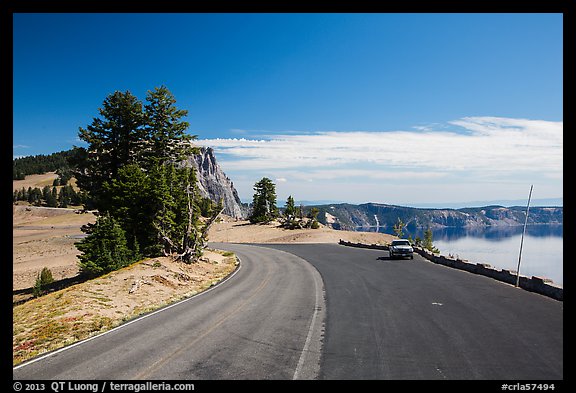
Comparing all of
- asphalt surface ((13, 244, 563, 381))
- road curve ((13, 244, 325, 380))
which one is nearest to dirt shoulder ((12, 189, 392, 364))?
road curve ((13, 244, 325, 380))

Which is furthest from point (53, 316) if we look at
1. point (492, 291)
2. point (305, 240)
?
point (305, 240)

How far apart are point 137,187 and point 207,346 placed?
25.7 metres

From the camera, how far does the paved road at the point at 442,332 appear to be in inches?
374

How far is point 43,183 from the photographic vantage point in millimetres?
169000

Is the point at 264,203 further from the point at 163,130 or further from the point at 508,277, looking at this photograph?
the point at 508,277

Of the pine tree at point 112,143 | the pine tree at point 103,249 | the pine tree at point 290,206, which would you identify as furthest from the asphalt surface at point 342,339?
the pine tree at point 290,206

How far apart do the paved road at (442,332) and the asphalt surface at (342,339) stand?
0.11 feet

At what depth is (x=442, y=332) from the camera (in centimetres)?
1260

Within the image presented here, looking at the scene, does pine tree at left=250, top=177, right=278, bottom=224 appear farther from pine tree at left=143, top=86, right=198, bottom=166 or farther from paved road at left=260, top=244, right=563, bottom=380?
paved road at left=260, top=244, right=563, bottom=380

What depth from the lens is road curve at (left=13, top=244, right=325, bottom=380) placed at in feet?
33.4

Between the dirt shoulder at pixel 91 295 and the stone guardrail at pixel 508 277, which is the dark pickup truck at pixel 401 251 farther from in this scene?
the dirt shoulder at pixel 91 295
